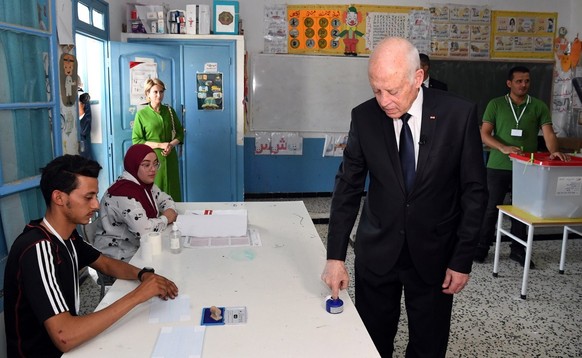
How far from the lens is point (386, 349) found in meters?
1.90

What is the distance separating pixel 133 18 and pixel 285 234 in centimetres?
374

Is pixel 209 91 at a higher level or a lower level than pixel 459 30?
lower

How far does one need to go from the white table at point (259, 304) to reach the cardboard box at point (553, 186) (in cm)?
172

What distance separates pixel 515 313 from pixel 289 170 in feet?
11.7

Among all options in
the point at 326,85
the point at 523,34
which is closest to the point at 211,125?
the point at 326,85

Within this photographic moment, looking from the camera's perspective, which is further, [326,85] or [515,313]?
[326,85]

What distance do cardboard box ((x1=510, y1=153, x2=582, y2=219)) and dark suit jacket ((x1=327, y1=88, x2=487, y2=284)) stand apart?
1769 millimetres

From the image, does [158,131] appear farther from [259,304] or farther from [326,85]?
[259,304]

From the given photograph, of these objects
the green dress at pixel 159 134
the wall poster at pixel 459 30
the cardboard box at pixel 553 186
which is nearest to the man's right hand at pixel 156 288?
the cardboard box at pixel 553 186

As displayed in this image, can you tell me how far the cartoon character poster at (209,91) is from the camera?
16.7ft

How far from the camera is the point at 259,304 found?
1.53m

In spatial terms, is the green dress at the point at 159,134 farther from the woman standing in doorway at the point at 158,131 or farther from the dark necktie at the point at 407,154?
the dark necktie at the point at 407,154

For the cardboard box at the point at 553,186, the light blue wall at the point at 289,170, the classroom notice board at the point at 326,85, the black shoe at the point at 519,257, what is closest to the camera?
the cardboard box at the point at 553,186

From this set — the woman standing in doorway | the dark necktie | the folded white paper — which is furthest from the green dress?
the dark necktie
